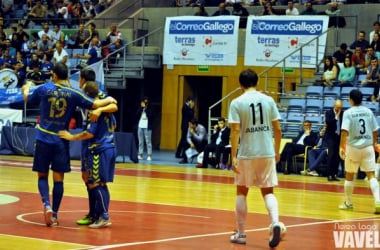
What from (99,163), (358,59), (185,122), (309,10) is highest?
(309,10)

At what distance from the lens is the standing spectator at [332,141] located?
20.9 meters

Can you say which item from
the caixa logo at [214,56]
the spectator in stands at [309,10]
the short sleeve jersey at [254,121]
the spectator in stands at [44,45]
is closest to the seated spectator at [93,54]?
the spectator in stands at [44,45]

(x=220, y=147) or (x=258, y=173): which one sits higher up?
(x=258, y=173)

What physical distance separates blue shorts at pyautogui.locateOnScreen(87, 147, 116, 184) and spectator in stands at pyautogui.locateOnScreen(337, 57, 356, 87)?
1507cm

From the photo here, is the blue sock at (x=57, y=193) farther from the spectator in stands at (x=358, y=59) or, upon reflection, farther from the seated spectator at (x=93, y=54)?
the seated spectator at (x=93, y=54)

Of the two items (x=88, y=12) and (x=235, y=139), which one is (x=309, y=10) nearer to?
(x=88, y=12)

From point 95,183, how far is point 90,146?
48 centimetres

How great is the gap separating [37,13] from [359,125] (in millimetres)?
23749

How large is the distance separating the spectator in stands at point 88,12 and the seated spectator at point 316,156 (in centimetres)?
1428

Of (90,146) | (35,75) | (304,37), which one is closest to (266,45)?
(304,37)

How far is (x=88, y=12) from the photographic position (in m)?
34.9

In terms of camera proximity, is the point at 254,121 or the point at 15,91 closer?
the point at 254,121

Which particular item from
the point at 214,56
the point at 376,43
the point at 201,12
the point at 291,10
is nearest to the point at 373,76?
the point at 376,43

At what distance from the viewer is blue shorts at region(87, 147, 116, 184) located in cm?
1123
